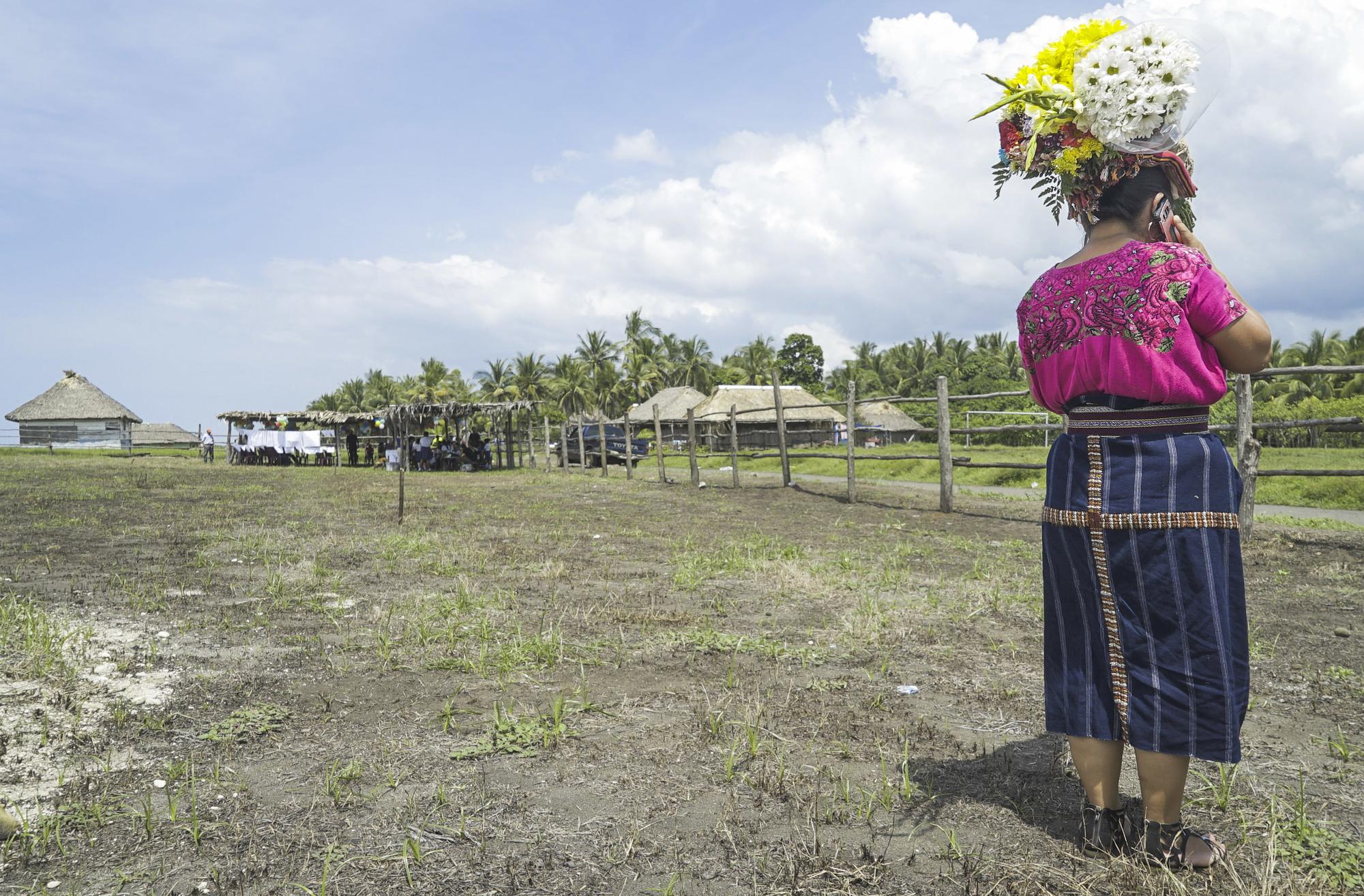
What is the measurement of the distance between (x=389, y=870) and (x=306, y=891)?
175mm

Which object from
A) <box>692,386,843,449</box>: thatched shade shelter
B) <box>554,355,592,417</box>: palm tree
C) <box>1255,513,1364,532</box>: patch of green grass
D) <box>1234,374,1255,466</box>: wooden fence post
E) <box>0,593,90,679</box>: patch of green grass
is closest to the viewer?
<box>0,593,90,679</box>: patch of green grass

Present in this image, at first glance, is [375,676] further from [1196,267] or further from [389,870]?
[1196,267]

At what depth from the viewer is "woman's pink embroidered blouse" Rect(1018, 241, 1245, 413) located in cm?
183

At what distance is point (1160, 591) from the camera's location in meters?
1.88

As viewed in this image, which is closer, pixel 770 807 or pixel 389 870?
pixel 389 870

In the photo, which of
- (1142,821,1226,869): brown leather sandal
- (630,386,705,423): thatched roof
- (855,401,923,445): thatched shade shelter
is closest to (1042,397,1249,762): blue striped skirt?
(1142,821,1226,869): brown leather sandal

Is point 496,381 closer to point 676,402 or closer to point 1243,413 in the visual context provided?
point 676,402

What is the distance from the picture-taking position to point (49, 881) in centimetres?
189

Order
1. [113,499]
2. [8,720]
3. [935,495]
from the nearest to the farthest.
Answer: [8,720]
[113,499]
[935,495]

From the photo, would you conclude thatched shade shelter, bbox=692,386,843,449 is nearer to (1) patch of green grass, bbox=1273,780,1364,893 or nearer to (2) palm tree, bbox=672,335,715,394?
(2) palm tree, bbox=672,335,715,394

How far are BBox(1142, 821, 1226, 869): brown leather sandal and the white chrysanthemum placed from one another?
1566 millimetres

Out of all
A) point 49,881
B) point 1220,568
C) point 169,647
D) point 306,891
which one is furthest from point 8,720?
point 1220,568

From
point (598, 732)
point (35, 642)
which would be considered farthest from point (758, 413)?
point (598, 732)

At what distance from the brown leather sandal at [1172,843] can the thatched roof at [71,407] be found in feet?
160
